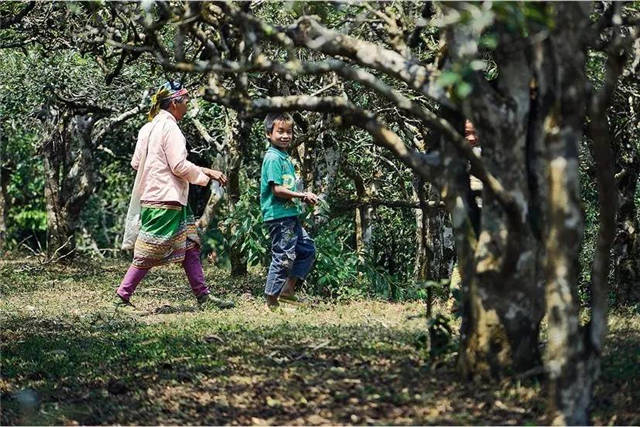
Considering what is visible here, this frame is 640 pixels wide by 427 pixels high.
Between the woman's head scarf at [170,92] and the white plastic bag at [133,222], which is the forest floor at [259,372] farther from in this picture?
the woman's head scarf at [170,92]

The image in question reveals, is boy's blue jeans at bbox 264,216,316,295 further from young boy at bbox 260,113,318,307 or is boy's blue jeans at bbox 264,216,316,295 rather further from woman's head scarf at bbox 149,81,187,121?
woman's head scarf at bbox 149,81,187,121

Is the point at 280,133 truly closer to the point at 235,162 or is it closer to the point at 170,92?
the point at 170,92

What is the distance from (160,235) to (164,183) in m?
0.49

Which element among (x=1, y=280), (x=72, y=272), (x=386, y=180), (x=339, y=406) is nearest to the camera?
(x=339, y=406)

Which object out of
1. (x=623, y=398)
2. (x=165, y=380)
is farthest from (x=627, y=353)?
(x=165, y=380)

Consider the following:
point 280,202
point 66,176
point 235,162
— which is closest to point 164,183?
point 280,202

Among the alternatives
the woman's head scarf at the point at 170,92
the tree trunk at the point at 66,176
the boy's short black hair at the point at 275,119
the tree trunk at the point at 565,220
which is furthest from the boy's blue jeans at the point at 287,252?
the tree trunk at the point at 66,176

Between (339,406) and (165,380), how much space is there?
1487 mm

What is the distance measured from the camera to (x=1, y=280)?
592 inches

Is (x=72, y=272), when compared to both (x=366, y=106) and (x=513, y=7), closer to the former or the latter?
(x=366, y=106)

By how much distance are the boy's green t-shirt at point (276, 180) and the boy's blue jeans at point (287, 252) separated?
3.1 inches

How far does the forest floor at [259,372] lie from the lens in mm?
5793

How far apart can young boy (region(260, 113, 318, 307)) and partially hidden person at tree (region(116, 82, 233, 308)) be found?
68 cm

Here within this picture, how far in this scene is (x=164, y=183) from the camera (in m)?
10.3
